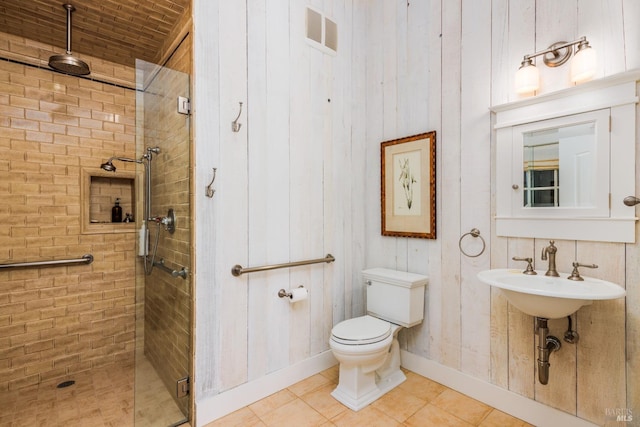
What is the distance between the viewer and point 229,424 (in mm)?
1692

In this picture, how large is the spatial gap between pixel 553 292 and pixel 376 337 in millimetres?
959

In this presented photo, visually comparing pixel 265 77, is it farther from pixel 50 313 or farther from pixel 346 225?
pixel 50 313

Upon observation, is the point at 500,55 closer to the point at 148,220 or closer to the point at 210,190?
the point at 210,190

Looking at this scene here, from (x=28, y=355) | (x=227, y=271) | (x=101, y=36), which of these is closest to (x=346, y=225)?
(x=227, y=271)

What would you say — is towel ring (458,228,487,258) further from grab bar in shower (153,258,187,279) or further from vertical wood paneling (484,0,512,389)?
grab bar in shower (153,258,187,279)

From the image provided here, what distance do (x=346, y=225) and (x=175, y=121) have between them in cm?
145

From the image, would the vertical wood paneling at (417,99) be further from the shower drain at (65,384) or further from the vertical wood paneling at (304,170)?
the shower drain at (65,384)

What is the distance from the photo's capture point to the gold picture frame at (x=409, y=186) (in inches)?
84.3

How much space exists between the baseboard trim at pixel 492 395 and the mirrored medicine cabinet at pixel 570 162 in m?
0.95

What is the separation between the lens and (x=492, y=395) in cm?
184

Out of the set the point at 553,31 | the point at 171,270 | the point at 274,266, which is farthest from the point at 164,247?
the point at 553,31

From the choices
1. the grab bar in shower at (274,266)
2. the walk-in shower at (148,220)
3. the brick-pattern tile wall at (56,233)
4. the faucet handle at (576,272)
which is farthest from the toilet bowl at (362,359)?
the brick-pattern tile wall at (56,233)

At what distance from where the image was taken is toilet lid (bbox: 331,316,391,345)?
1798mm

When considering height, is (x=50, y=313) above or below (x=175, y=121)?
below
